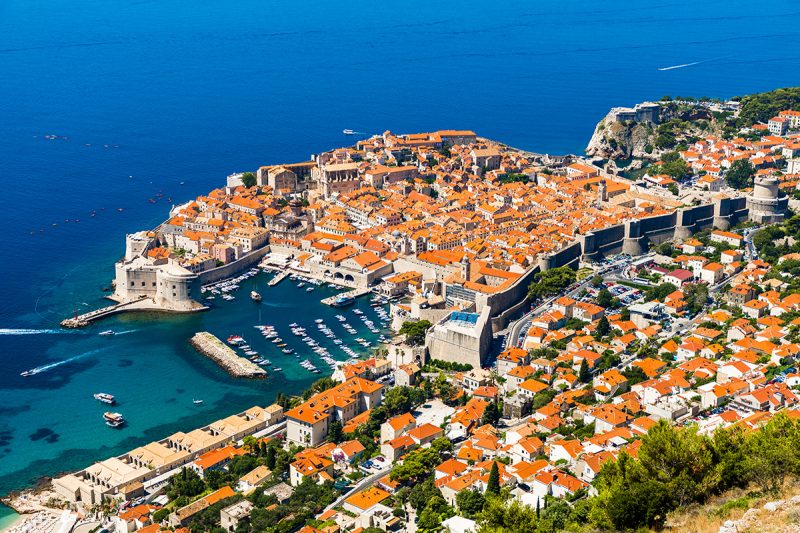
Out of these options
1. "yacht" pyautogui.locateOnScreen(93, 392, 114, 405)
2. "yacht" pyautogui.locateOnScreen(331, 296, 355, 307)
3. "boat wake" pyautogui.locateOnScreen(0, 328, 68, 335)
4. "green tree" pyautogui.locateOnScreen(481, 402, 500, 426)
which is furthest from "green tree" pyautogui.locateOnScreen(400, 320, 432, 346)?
"boat wake" pyautogui.locateOnScreen(0, 328, 68, 335)

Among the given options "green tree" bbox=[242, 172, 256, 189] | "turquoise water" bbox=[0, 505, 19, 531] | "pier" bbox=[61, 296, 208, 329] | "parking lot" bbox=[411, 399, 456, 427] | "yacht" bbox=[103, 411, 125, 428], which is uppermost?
"green tree" bbox=[242, 172, 256, 189]

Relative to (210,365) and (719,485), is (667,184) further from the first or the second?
(719,485)

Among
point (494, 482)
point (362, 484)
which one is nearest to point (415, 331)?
point (362, 484)

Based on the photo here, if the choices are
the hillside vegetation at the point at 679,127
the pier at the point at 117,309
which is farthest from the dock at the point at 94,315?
the hillside vegetation at the point at 679,127

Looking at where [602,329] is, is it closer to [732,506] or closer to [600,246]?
[600,246]

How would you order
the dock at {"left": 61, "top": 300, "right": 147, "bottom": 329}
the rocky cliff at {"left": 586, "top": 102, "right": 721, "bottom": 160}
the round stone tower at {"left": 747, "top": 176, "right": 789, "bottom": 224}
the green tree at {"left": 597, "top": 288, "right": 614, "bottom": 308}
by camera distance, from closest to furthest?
the green tree at {"left": 597, "top": 288, "right": 614, "bottom": 308} < the dock at {"left": 61, "top": 300, "right": 147, "bottom": 329} < the round stone tower at {"left": 747, "top": 176, "right": 789, "bottom": 224} < the rocky cliff at {"left": 586, "top": 102, "right": 721, "bottom": 160}

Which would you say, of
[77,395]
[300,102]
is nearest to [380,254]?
[77,395]

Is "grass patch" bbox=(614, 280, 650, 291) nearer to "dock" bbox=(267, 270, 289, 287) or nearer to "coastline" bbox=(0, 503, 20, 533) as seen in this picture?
"dock" bbox=(267, 270, 289, 287)
